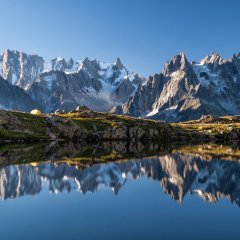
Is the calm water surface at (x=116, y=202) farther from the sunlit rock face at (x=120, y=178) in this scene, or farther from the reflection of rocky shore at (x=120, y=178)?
the reflection of rocky shore at (x=120, y=178)

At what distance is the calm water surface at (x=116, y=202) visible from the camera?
1252 inches

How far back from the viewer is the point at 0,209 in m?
38.2

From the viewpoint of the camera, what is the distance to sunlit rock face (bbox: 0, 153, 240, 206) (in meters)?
49.8

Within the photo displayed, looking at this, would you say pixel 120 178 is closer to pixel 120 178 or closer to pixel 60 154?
pixel 120 178

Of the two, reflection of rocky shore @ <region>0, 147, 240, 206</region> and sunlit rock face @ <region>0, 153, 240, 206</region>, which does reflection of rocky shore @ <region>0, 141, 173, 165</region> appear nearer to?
reflection of rocky shore @ <region>0, 147, 240, 206</region>

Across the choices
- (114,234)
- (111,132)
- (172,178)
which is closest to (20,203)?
(114,234)

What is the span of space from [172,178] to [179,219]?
A: 27.5 meters

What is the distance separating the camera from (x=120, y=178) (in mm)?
62438

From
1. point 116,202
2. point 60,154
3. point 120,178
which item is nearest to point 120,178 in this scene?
point 120,178

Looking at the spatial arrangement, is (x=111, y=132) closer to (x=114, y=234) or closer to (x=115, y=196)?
(x=115, y=196)

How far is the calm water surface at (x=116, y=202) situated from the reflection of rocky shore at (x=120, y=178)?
139 mm

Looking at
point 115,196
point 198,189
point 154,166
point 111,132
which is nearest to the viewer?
point 115,196

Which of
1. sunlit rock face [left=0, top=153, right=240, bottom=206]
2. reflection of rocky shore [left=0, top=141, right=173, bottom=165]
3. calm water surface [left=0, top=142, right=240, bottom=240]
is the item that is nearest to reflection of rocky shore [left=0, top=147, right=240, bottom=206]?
sunlit rock face [left=0, top=153, right=240, bottom=206]

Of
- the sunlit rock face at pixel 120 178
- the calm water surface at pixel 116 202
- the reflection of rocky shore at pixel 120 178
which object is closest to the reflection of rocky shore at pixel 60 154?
the reflection of rocky shore at pixel 120 178
